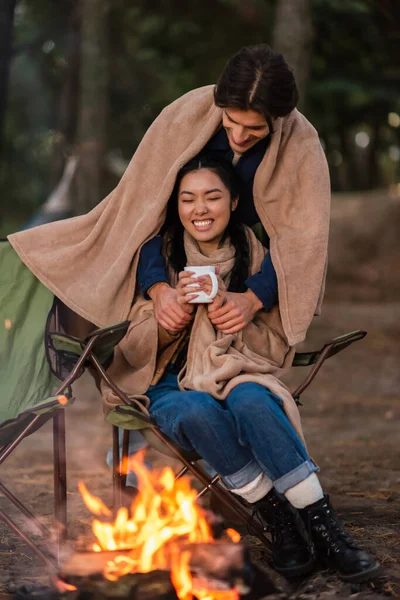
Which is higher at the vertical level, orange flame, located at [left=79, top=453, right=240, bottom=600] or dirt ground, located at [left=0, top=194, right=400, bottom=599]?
orange flame, located at [left=79, top=453, right=240, bottom=600]

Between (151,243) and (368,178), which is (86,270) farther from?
(368,178)

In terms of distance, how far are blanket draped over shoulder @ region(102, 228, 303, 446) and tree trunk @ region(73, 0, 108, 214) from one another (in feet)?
17.5

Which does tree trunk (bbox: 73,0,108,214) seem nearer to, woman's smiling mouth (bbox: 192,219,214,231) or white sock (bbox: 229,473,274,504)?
woman's smiling mouth (bbox: 192,219,214,231)

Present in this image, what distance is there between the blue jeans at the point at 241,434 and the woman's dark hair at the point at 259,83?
0.95 metres

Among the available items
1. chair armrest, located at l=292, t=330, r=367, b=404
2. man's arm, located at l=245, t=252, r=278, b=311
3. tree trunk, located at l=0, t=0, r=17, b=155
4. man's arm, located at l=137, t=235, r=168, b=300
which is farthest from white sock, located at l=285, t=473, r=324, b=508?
tree trunk, located at l=0, t=0, r=17, b=155

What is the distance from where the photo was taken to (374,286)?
10555mm

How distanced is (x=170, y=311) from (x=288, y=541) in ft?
2.96

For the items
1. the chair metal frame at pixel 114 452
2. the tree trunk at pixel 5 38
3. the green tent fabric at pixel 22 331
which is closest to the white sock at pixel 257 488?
the chair metal frame at pixel 114 452

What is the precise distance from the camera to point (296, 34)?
26.2ft

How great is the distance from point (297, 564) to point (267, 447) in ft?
1.29

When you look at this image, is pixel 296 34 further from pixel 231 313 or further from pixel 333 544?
pixel 333 544

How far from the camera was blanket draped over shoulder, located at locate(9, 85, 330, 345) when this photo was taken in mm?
3490

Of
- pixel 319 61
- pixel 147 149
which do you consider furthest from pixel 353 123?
pixel 147 149

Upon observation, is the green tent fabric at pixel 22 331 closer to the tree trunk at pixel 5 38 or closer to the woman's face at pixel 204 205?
the woman's face at pixel 204 205
